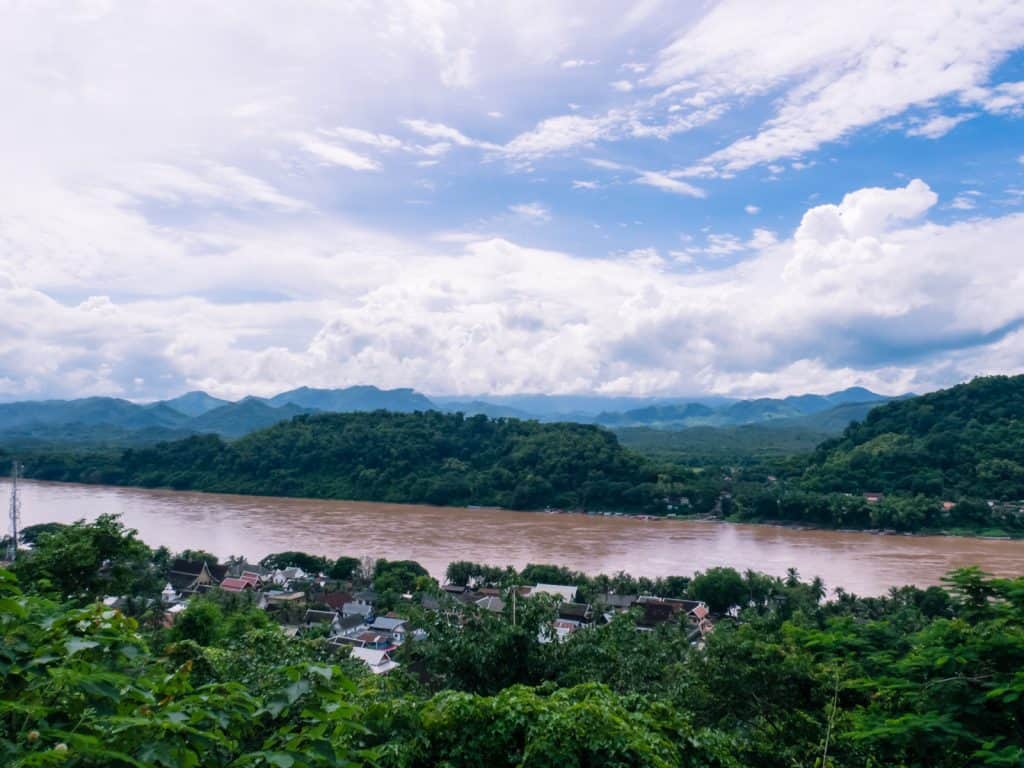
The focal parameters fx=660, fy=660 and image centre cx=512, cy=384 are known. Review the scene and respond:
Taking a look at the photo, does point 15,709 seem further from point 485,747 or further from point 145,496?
point 145,496

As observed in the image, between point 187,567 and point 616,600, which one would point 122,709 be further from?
point 187,567

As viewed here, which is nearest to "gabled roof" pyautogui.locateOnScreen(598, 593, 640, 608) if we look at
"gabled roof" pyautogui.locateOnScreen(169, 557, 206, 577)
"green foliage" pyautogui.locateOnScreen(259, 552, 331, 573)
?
"green foliage" pyautogui.locateOnScreen(259, 552, 331, 573)

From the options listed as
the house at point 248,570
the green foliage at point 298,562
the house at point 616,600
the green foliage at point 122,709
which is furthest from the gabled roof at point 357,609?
the green foliage at point 122,709

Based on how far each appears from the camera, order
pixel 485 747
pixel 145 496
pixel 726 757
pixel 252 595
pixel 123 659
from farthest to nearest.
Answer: pixel 145 496, pixel 252 595, pixel 726 757, pixel 485 747, pixel 123 659

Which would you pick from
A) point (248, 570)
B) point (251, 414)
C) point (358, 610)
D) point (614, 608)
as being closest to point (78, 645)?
point (614, 608)

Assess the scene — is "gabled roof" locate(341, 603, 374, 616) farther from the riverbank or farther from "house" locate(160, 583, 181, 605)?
the riverbank

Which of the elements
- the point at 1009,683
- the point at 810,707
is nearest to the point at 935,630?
the point at 1009,683
